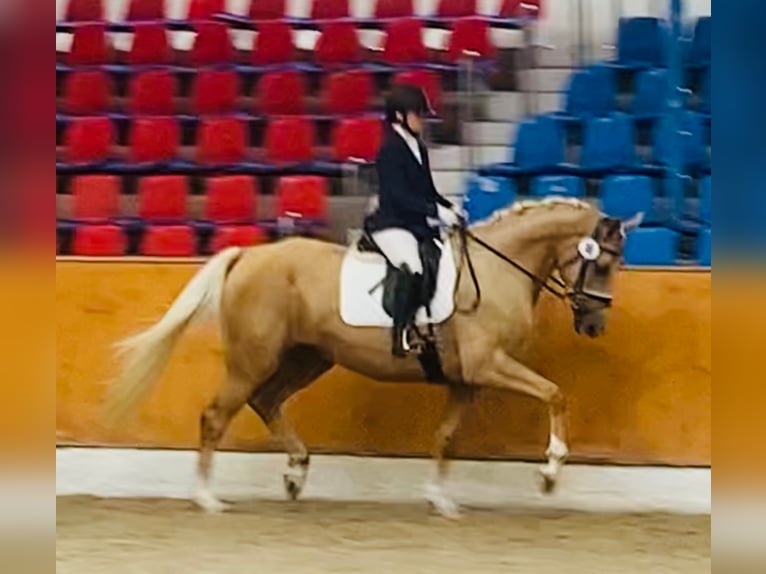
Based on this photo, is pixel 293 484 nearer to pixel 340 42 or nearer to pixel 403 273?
pixel 403 273

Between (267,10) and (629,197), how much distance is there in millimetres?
1001

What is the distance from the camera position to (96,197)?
3246mm

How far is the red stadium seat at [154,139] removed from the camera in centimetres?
329

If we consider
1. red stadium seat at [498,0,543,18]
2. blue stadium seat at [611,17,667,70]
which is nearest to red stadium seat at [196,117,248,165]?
red stadium seat at [498,0,543,18]

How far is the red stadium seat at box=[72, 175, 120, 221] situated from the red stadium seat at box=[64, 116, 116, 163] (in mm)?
53

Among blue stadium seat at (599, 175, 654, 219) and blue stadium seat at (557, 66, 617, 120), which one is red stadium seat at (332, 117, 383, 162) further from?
blue stadium seat at (599, 175, 654, 219)

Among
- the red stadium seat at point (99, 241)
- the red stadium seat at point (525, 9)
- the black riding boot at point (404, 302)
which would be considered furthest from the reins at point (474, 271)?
the red stadium seat at point (99, 241)

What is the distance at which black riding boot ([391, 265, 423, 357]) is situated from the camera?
116 inches

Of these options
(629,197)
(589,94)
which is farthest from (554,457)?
(589,94)

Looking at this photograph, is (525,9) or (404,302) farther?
(525,9)

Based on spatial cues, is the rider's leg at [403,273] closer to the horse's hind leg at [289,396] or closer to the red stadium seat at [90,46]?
the horse's hind leg at [289,396]
